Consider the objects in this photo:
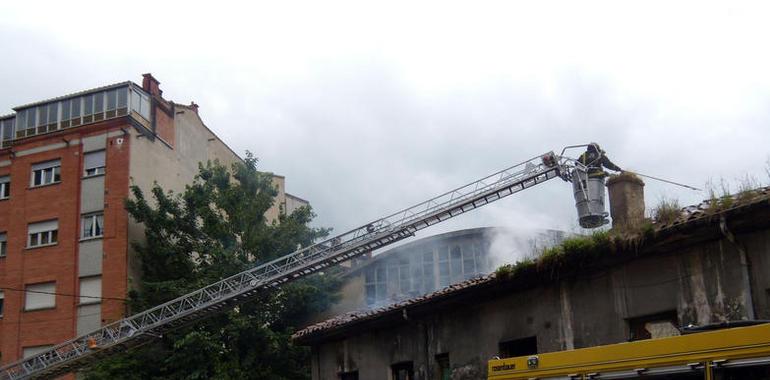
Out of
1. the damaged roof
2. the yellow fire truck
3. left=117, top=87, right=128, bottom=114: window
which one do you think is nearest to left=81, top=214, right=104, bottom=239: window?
left=117, top=87, right=128, bottom=114: window

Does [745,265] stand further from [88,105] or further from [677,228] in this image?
[88,105]

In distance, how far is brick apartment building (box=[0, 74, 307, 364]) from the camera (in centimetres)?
3281

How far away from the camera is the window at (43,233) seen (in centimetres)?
3447

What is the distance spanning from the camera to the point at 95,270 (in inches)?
1296

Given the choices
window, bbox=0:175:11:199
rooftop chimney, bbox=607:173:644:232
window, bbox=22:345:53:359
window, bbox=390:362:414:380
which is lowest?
window, bbox=390:362:414:380

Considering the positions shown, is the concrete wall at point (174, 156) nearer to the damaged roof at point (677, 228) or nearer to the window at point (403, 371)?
the window at point (403, 371)

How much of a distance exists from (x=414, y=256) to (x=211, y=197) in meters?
8.54

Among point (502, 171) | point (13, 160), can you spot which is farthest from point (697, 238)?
point (13, 160)

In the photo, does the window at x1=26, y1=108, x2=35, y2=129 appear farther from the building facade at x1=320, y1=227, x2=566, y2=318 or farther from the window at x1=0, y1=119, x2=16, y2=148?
the building facade at x1=320, y1=227, x2=566, y2=318

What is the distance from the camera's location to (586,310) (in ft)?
45.2

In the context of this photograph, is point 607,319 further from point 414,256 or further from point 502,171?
point 414,256

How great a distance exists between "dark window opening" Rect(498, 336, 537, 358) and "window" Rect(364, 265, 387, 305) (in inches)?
716

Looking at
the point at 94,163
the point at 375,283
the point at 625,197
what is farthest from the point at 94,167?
the point at 625,197

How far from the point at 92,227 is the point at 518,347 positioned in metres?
23.5
